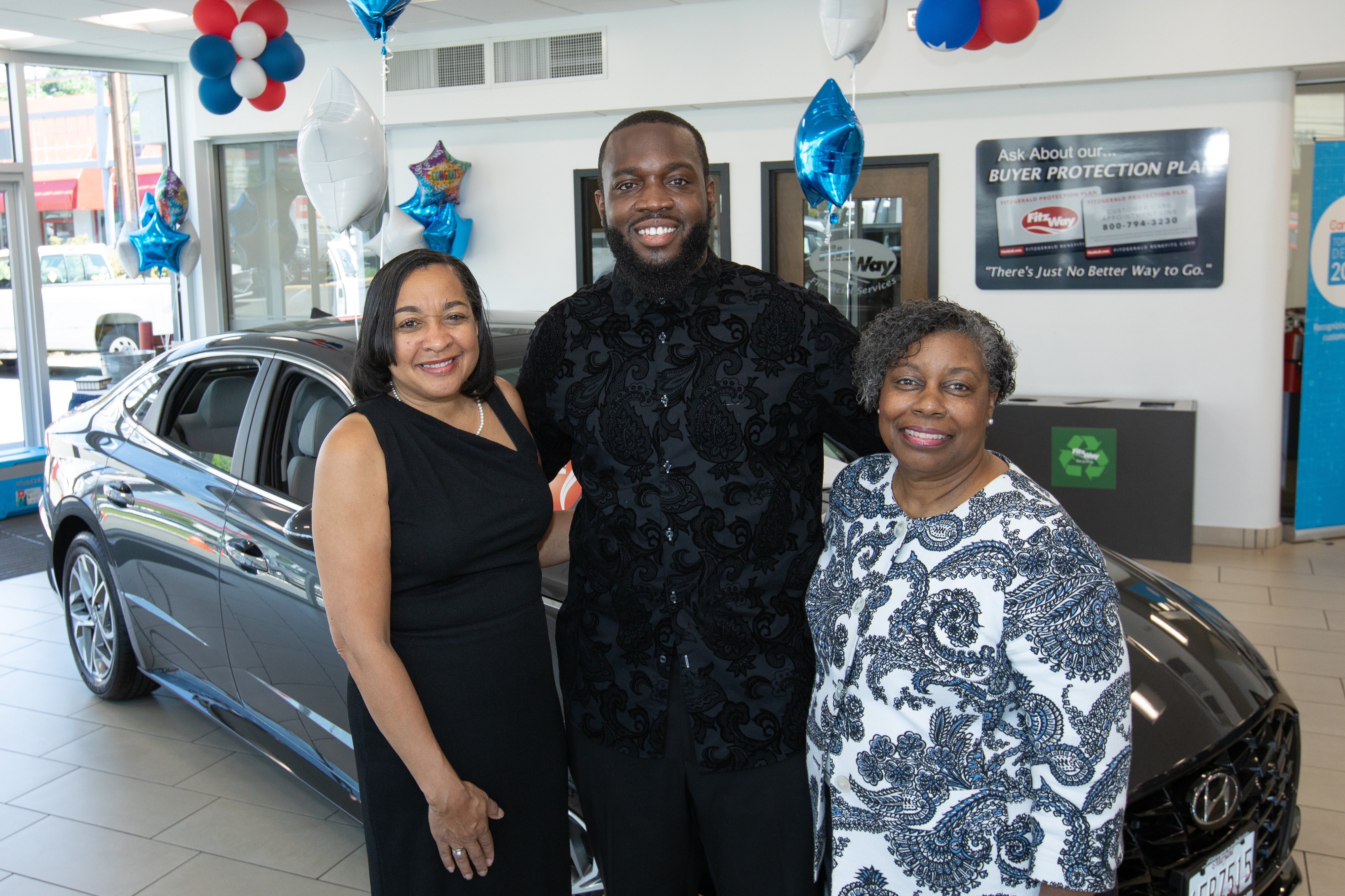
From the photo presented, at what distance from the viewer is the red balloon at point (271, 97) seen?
6191 millimetres

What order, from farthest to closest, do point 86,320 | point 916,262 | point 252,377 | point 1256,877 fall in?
1. point 86,320
2. point 916,262
3. point 252,377
4. point 1256,877

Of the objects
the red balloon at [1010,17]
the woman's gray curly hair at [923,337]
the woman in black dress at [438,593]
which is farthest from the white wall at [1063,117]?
the woman in black dress at [438,593]

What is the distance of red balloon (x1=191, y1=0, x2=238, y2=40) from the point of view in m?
5.74

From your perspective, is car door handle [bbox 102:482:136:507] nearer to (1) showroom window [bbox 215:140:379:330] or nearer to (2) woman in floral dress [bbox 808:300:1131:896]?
(2) woman in floral dress [bbox 808:300:1131:896]

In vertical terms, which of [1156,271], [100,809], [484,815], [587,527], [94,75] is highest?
[94,75]

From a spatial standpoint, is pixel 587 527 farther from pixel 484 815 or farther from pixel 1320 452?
pixel 1320 452

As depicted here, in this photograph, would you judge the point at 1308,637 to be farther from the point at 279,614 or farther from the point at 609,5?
the point at 609,5

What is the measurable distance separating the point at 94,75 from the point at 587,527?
813 centimetres

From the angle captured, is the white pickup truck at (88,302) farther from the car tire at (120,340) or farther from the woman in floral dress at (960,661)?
the woman in floral dress at (960,661)

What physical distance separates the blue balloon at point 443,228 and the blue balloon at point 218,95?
1.47 m

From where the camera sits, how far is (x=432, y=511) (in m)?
1.59

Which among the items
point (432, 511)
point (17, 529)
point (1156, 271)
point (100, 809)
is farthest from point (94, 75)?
point (432, 511)

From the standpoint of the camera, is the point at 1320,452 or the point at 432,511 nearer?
the point at 432,511

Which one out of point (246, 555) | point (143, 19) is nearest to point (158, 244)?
point (143, 19)
